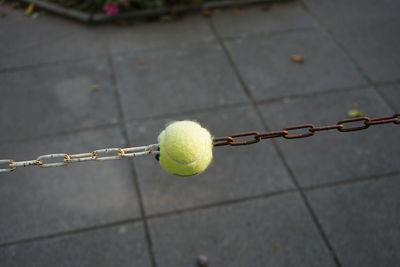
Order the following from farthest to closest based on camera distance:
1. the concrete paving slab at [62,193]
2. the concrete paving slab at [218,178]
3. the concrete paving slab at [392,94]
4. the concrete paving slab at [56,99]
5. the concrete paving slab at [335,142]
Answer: the concrete paving slab at [392,94]
the concrete paving slab at [56,99]
the concrete paving slab at [335,142]
the concrete paving slab at [218,178]
the concrete paving slab at [62,193]

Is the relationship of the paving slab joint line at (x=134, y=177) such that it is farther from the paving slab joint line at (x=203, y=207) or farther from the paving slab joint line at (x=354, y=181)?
the paving slab joint line at (x=354, y=181)

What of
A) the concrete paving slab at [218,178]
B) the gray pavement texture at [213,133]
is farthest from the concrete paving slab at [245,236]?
the concrete paving slab at [218,178]

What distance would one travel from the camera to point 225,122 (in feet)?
12.5

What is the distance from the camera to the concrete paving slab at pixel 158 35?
479 cm

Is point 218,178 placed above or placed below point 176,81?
below

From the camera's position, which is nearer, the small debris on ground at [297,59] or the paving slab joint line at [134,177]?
the paving slab joint line at [134,177]

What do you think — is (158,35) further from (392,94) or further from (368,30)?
(392,94)

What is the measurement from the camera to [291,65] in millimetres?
4484

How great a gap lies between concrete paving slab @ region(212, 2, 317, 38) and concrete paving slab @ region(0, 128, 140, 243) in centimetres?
246

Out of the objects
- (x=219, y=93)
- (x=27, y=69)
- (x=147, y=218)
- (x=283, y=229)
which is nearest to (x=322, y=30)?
(x=219, y=93)

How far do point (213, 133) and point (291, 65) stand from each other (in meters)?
1.50

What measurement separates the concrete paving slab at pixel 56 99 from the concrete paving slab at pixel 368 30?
3.07 metres

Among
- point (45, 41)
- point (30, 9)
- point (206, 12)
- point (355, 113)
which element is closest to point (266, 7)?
point (206, 12)

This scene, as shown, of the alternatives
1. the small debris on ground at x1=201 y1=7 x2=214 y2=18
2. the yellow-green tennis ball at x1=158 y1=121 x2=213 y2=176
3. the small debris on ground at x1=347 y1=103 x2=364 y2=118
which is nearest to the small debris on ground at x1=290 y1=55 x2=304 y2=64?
the small debris on ground at x1=347 y1=103 x2=364 y2=118
